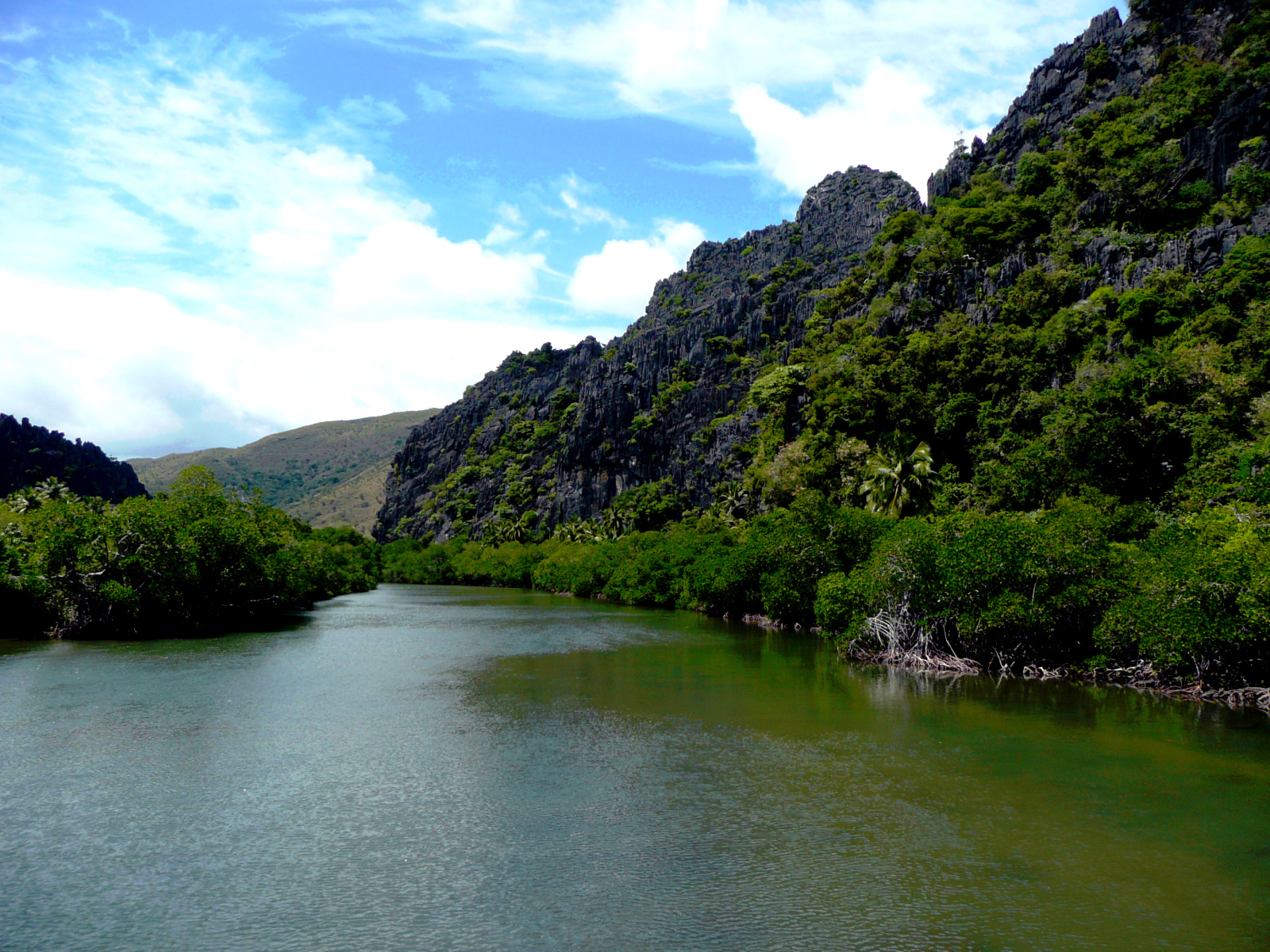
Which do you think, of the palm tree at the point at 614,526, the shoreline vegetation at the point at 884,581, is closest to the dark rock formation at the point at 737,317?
the palm tree at the point at 614,526

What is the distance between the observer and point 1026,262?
71.2m

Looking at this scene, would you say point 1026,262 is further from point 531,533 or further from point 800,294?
point 531,533

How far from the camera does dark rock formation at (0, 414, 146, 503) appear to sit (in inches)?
4651

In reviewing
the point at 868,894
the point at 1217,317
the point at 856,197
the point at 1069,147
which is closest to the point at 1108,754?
the point at 868,894

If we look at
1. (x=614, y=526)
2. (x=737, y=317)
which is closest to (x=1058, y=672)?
(x=614, y=526)

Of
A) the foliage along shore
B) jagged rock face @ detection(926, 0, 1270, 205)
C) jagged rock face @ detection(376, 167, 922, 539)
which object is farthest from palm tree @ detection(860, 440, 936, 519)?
jagged rock face @ detection(376, 167, 922, 539)

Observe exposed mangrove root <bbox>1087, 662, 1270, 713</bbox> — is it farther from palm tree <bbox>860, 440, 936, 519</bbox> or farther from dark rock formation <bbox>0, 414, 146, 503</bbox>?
dark rock formation <bbox>0, 414, 146, 503</bbox>

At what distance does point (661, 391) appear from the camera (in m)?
135

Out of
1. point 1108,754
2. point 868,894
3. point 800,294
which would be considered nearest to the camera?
point 868,894

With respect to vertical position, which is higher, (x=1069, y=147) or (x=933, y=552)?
(x=1069, y=147)

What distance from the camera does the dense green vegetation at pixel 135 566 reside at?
3728 centimetres

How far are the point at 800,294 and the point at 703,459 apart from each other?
34.9 metres

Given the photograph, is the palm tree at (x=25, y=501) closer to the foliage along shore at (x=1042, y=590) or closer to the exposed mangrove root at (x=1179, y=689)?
the foliage along shore at (x=1042, y=590)

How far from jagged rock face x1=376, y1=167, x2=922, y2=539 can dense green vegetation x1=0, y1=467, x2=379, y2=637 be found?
230 feet
